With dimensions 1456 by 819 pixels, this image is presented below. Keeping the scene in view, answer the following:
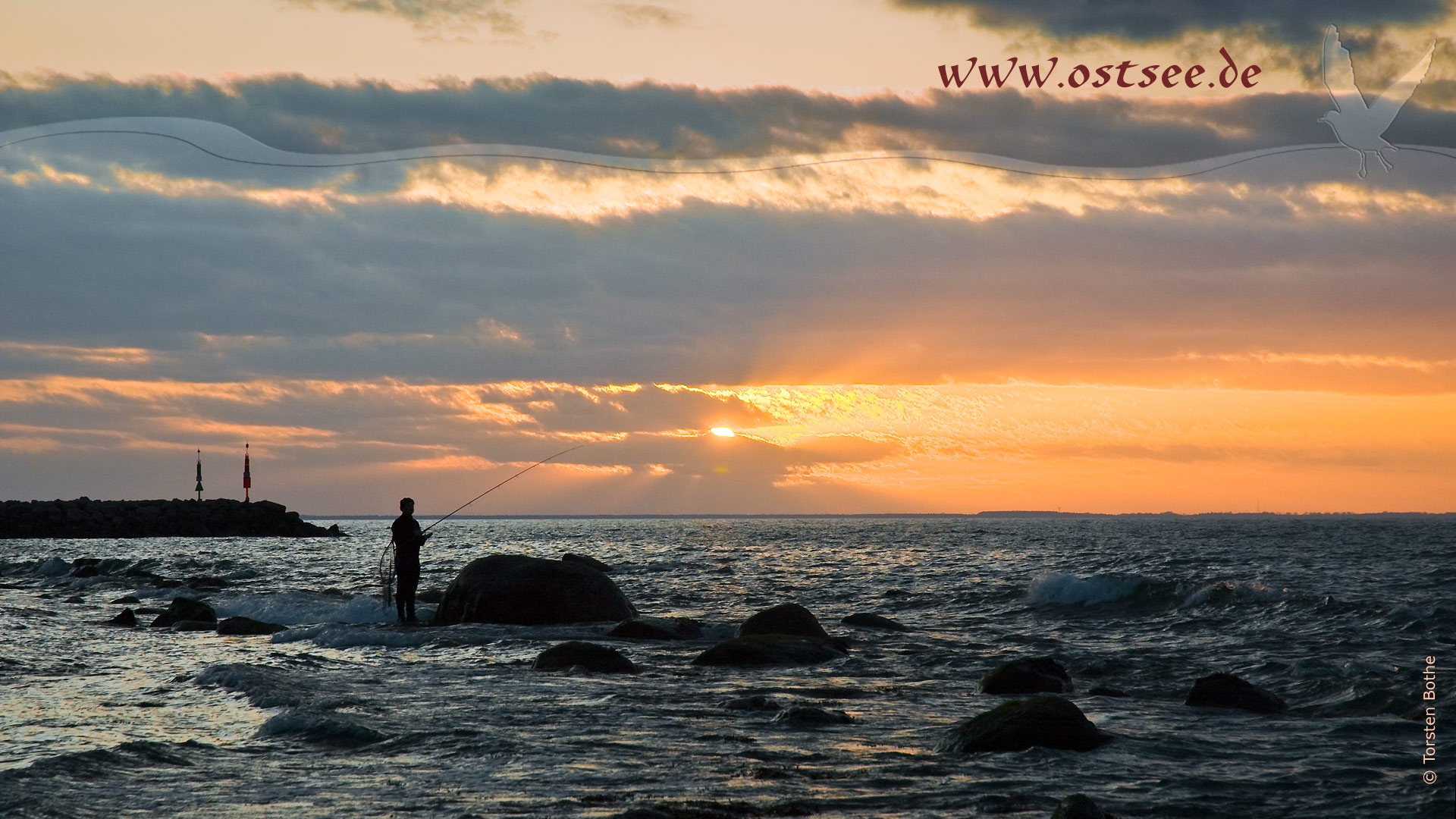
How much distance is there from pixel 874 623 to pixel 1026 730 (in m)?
10.1

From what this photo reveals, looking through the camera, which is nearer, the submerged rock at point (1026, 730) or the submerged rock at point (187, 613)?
the submerged rock at point (1026, 730)

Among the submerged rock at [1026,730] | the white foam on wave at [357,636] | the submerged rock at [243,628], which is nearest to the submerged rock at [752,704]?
the submerged rock at [1026,730]

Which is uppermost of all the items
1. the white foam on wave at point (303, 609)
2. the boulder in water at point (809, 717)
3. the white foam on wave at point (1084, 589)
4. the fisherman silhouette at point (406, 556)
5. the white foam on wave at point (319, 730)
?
the fisherman silhouette at point (406, 556)

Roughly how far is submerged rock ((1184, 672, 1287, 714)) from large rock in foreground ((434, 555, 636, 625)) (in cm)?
1121

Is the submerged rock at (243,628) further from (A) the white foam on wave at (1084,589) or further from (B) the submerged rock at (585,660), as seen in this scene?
(A) the white foam on wave at (1084,589)

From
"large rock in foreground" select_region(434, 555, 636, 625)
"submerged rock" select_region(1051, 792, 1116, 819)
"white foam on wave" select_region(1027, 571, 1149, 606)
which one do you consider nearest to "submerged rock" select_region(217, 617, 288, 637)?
"large rock in foreground" select_region(434, 555, 636, 625)

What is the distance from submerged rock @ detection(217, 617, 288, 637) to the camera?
59.4 ft

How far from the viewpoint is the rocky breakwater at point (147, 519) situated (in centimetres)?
7981

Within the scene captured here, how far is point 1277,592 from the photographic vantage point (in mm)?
23188

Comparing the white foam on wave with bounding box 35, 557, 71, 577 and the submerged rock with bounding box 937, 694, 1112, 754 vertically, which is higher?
the submerged rock with bounding box 937, 694, 1112, 754

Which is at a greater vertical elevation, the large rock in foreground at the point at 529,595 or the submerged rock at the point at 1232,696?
the large rock in foreground at the point at 529,595

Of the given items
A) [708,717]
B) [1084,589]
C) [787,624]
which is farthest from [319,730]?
[1084,589]

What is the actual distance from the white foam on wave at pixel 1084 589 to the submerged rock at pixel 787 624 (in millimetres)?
9310

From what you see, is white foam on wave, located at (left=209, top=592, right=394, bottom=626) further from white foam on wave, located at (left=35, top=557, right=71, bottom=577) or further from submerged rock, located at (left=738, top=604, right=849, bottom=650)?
white foam on wave, located at (left=35, top=557, right=71, bottom=577)
